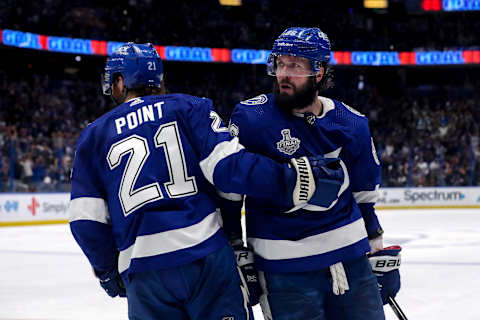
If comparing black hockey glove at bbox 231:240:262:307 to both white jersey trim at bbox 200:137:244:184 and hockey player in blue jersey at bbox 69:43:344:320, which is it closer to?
hockey player in blue jersey at bbox 69:43:344:320

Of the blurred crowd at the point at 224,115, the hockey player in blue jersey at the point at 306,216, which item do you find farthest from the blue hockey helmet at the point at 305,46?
the blurred crowd at the point at 224,115

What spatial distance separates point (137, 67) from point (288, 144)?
0.52 m

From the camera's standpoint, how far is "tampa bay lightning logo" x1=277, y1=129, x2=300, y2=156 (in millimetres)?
2162

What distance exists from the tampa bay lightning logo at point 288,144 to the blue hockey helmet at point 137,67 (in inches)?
16.5

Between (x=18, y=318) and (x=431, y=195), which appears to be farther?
(x=431, y=195)

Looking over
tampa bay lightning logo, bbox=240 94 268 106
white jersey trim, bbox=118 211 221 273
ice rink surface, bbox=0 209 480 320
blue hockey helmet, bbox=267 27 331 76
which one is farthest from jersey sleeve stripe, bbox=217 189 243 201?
ice rink surface, bbox=0 209 480 320

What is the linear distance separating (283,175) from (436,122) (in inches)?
775

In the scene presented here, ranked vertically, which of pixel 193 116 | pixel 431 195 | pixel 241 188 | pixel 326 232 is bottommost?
pixel 431 195

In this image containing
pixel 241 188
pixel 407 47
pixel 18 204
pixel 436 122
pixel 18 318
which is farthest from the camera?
pixel 407 47

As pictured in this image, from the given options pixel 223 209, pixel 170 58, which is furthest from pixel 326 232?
pixel 170 58

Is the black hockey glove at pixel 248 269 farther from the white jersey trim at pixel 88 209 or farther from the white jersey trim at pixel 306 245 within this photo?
the white jersey trim at pixel 88 209

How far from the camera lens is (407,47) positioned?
80.3 ft

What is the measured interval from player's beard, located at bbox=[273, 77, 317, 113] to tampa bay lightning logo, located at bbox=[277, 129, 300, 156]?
0.31ft

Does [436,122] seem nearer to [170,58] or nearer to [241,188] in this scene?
[170,58]
